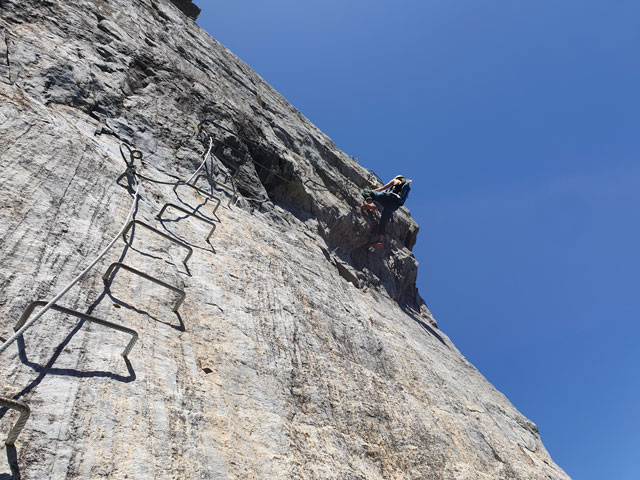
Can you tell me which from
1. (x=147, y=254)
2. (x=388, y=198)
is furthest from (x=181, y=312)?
(x=388, y=198)

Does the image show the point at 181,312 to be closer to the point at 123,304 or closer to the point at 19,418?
the point at 123,304

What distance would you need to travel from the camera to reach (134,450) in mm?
2412

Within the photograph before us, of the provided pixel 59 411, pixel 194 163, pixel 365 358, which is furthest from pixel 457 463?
pixel 194 163

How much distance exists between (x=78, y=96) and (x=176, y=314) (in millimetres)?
3638

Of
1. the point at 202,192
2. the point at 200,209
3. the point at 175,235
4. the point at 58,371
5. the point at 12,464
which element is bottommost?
the point at 12,464

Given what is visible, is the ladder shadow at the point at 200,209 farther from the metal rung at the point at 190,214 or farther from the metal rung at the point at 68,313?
the metal rung at the point at 68,313

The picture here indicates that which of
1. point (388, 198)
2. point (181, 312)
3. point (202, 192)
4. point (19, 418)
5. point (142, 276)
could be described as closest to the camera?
point (19, 418)

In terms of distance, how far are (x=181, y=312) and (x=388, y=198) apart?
329 inches

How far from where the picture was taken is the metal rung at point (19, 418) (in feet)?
6.35

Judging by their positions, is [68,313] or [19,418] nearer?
[19,418]

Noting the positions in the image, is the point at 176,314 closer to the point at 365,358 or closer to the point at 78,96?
the point at 365,358

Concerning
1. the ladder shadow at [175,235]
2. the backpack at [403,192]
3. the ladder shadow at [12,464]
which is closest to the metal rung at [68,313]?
the ladder shadow at [12,464]

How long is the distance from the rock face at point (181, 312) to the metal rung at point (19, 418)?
9 cm

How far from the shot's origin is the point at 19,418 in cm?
200
